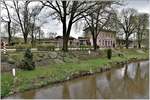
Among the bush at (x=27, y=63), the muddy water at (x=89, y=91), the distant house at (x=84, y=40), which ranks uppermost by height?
the distant house at (x=84, y=40)

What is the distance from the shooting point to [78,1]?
87.0 feet

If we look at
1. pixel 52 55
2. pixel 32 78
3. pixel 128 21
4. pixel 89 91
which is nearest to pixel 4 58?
pixel 32 78

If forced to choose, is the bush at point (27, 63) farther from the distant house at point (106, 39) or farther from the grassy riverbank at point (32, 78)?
the distant house at point (106, 39)

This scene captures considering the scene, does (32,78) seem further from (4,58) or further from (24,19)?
(24,19)

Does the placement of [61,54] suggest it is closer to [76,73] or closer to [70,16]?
[70,16]

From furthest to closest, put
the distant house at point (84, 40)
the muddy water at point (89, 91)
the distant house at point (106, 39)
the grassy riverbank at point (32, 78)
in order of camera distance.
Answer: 1. the distant house at point (106, 39)
2. the distant house at point (84, 40)
3. the grassy riverbank at point (32, 78)
4. the muddy water at point (89, 91)

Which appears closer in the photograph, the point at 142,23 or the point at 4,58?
the point at 4,58

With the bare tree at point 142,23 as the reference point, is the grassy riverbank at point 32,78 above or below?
below

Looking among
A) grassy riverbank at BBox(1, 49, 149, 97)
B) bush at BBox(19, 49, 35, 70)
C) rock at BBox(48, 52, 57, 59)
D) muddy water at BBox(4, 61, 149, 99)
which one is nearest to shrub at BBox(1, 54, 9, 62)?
bush at BBox(19, 49, 35, 70)

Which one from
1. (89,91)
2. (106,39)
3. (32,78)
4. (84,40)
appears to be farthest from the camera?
(106,39)

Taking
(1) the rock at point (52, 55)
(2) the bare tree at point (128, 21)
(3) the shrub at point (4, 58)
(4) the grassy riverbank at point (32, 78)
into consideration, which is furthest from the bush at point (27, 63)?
(2) the bare tree at point (128, 21)

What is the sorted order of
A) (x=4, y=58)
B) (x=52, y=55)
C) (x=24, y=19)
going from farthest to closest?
(x=24, y=19) < (x=52, y=55) < (x=4, y=58)

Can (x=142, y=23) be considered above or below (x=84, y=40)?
above

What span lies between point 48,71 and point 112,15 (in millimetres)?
12234
